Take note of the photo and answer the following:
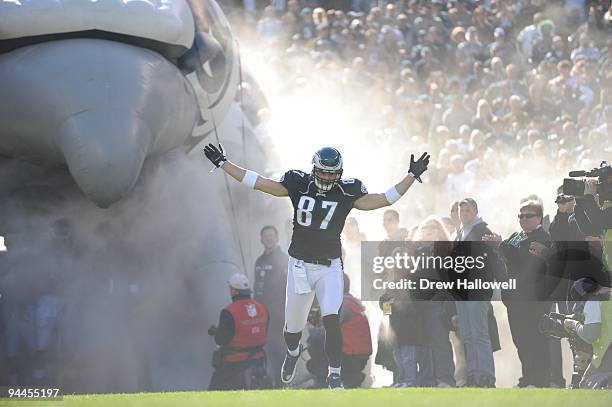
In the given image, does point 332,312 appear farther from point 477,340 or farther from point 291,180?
point 477,340

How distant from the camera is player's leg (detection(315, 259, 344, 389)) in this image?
24.6 ft

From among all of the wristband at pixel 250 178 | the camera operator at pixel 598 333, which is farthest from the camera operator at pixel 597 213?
the wristband at pixel 250 178

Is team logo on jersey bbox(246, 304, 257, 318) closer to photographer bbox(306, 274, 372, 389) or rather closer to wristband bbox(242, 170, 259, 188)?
photographer bbox(306, 274, 372, 389)

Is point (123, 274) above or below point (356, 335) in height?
above

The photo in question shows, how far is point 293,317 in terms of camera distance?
7836 mm

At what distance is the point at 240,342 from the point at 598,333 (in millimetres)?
2973

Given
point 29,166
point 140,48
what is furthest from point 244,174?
point 29,166

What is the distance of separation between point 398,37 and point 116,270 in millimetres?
A: 7769

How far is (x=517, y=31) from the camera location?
15.6 metres

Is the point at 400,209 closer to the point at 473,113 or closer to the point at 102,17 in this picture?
the point at 473,113

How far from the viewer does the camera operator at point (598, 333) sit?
7723 mm

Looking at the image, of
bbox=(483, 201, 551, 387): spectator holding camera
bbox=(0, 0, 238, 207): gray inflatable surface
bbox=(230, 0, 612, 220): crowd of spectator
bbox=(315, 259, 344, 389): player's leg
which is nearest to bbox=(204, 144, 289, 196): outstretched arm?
bbox=(315, 259, 344, 389): player's leg

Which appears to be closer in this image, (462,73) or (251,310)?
(251,310)

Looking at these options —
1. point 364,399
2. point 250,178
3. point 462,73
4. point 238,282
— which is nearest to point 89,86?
point 250,178
